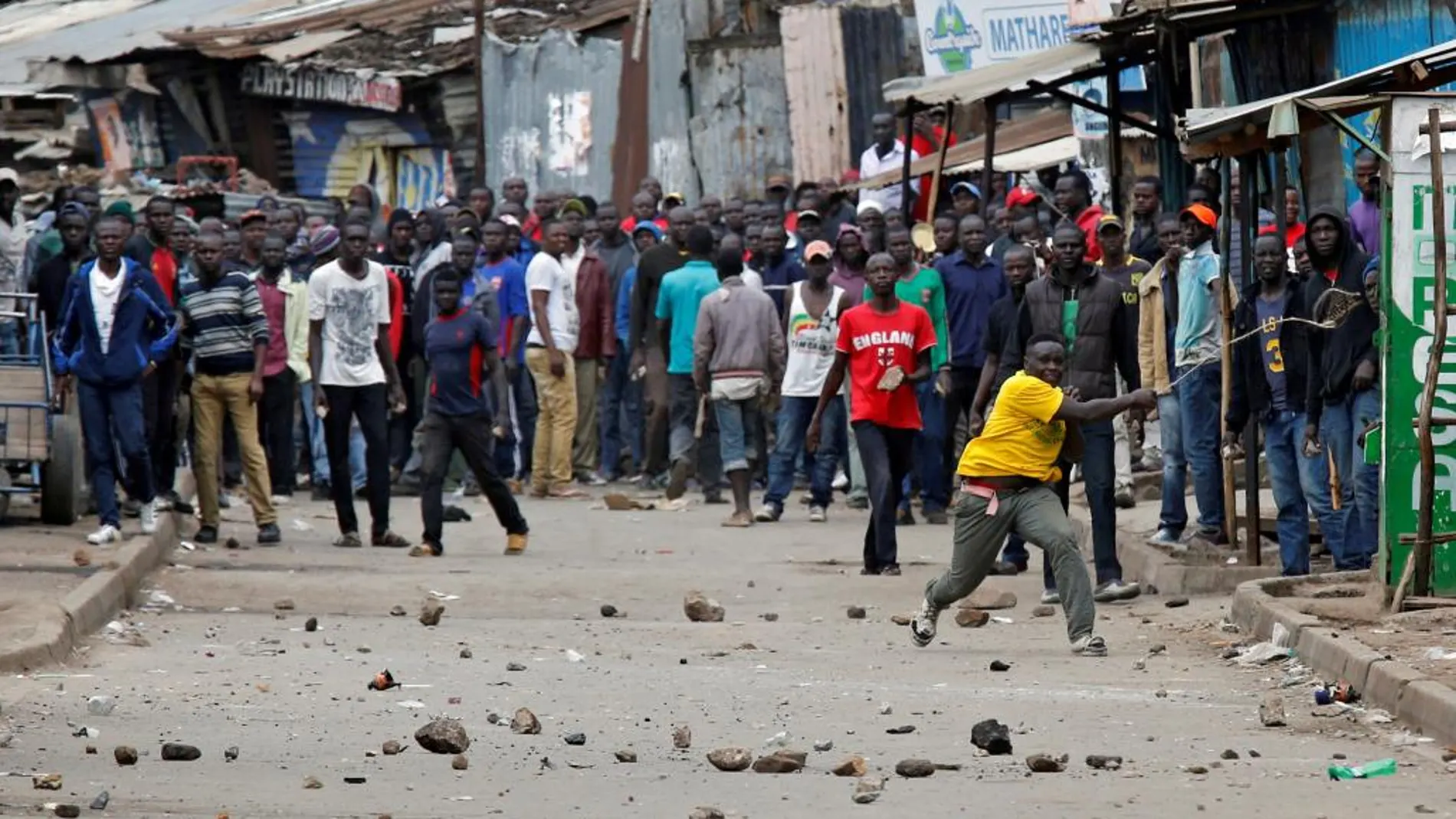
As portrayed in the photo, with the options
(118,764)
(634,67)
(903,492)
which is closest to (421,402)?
(903,492)

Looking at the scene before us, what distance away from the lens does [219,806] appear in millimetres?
7340

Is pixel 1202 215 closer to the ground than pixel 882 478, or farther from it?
farther from it

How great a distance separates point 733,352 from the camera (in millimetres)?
18578

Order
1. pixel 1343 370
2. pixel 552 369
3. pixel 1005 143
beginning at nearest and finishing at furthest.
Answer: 1. pixel 1343 370
2. pixel 552 369
3. pixel 1005 143

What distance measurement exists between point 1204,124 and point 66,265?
815cm

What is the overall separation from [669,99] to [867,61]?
2.27 meters

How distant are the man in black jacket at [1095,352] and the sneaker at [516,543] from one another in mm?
3738

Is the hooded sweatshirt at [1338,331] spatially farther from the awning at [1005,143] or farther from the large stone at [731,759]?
the awning at [1005,143]

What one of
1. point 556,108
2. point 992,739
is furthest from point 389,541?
point 556,108

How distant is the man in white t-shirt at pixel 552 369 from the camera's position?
20484mm

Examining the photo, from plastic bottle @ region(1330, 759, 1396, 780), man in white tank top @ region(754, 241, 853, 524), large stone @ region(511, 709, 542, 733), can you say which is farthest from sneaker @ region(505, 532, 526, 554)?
plastic bottle @ region(1330, 759, 1396, 780)

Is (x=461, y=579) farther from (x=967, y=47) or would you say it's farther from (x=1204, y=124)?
(x=967, y=47)

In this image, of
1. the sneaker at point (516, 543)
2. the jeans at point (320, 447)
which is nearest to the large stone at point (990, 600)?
the sneaker at point (516, 543)

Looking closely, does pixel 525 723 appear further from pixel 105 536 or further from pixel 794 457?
pixel 794 457
